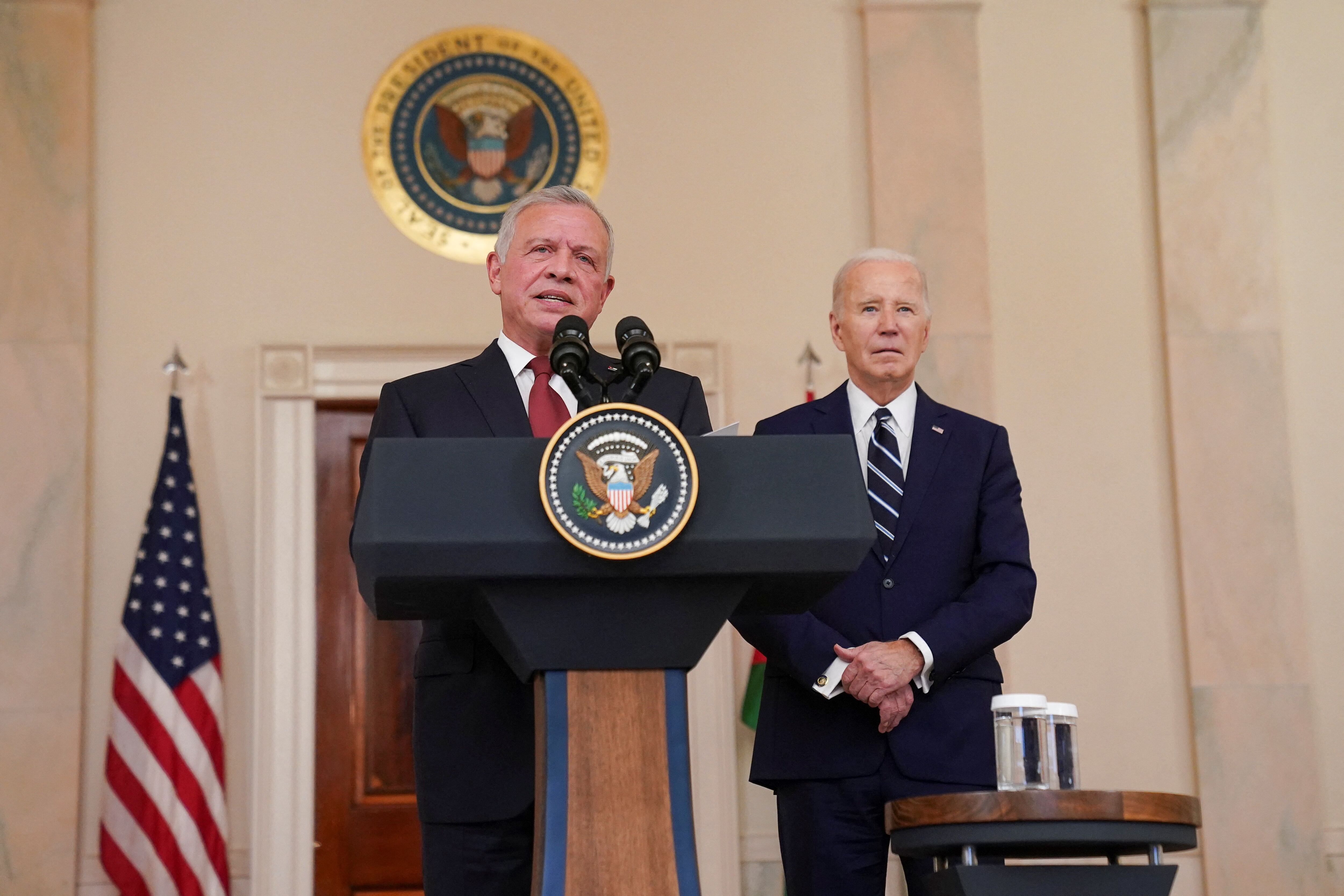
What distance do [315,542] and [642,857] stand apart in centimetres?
390

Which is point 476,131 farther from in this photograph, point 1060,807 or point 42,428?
point 1060,807

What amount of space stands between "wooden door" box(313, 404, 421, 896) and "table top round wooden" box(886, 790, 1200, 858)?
138 inches

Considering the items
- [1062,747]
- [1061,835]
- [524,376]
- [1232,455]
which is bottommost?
[1061,835]

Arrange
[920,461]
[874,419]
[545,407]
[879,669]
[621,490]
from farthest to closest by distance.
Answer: [874,419] < [920,461] < [879,669] < [545,407] < [621,490]

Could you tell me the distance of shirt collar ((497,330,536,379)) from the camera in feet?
8.05

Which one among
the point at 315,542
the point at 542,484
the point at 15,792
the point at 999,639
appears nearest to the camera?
the point at 542,484

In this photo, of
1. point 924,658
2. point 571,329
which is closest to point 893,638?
point 924,658

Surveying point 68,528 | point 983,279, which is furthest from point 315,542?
point 983,279

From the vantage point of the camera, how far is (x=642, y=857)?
1.69m

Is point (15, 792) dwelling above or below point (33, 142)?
below

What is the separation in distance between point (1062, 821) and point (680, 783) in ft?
1.94

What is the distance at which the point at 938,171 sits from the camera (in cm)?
559

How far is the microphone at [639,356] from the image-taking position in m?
1.86

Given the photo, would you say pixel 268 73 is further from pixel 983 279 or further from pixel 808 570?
pixel 808 570
